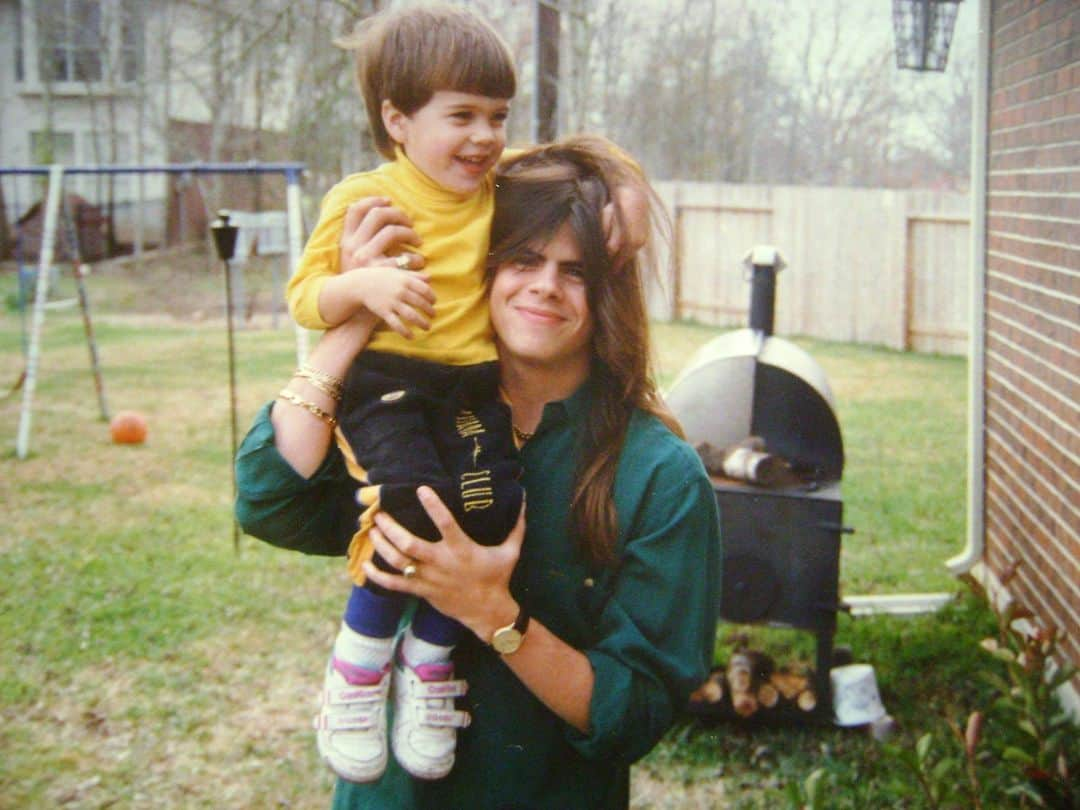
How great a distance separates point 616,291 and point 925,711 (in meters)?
3.31

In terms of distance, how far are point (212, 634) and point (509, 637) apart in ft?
13.6

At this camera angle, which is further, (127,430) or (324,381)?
(127,430)

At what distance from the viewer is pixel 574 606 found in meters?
1.86

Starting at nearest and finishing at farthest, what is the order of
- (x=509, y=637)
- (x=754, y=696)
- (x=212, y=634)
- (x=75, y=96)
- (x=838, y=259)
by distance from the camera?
(x=509, y=637) → (x=754, y=696) → (x=212, y=634) → (x=838, y=259) → (x=75, y=96)

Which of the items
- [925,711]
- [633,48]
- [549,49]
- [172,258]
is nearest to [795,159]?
[633,48]

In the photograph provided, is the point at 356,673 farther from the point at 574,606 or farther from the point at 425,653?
the point at 574,606

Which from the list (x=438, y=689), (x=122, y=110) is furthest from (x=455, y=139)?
(x=122, y=110)

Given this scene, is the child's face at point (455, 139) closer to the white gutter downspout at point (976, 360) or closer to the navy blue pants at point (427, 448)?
the navy blue pants at point (427, 448)

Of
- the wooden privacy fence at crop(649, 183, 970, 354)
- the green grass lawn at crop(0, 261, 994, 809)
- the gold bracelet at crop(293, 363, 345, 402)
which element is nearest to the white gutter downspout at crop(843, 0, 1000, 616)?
the green grass lawn at crop(0, 261, 994, 809)

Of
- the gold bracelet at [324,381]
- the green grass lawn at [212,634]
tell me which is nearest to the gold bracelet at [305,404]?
the gold bracelet at [324,381]

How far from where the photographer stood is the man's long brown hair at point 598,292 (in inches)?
71.4

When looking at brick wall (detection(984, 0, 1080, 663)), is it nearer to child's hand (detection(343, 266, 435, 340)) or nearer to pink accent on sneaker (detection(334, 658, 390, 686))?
pink accent on sneaker (detection(334, 658, 390, 686))

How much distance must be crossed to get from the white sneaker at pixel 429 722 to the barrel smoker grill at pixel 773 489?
248 cm

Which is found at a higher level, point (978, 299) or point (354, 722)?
point (978, 299)
